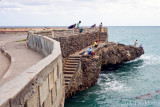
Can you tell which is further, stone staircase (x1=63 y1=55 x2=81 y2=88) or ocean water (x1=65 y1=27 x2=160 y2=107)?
stone staircase (x1=63 y1=55 x2=81 y2=88)

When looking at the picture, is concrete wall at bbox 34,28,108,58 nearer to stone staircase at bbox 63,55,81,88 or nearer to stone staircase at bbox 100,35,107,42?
stone staircase at bbox 63,55,81,88

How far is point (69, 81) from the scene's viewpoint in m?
16.0

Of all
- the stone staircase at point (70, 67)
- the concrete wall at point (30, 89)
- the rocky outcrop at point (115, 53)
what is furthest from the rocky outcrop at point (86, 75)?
the concrete wall at point (30, 89)

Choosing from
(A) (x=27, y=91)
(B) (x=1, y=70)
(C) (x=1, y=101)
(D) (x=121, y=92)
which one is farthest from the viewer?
(D) (x=121, y=92)

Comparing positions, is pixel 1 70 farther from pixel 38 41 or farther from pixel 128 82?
pixel 128 82

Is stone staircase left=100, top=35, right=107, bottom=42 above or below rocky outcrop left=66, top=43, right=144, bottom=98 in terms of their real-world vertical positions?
above

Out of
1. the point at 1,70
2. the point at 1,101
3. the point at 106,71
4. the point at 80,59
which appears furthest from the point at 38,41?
the point at 106,71

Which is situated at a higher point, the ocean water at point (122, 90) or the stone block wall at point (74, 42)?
the stone block wall at point (74, 42)

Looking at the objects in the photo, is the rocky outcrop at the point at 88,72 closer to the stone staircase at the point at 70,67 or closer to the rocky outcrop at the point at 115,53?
the rocky outcrop at the point at 115,53

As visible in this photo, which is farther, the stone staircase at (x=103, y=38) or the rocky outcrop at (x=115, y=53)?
the stone staircase at (x=103, y=38)

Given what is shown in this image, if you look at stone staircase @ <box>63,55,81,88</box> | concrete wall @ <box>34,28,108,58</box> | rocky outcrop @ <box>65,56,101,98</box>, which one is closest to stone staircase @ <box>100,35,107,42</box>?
concrete wall @ <box>34,28,108,58</box>

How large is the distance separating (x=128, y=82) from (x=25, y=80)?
19.4 meters

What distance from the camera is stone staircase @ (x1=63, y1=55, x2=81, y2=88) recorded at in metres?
16.2

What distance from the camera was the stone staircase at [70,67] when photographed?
16239mm
